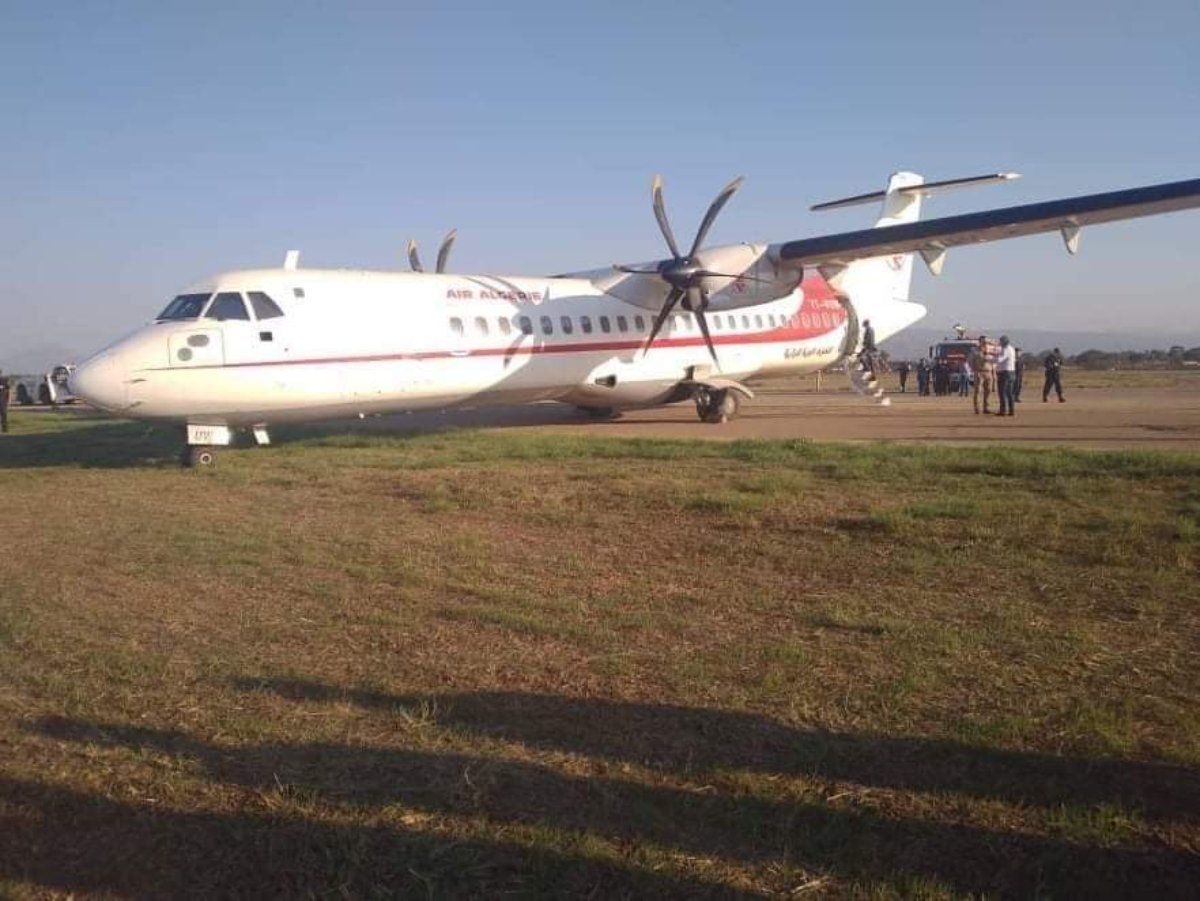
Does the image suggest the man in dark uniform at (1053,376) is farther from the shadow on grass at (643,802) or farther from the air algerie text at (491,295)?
the shadow on grass at (643,802)

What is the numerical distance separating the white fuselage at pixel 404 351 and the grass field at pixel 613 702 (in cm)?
484

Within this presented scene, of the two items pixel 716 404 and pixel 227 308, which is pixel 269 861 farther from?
pixel 716 404

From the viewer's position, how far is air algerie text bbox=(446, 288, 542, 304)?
1762 cm

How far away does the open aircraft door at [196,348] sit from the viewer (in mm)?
13914

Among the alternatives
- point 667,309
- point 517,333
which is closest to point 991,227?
point 667,309

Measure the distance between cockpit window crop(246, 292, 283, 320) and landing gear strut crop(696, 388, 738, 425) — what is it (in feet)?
33.2

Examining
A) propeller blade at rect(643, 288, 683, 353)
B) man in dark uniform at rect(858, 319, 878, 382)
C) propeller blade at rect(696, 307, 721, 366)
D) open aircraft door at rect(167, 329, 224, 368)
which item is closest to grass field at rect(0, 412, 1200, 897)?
open aircraft door at rect(167, 329, 224, 368)

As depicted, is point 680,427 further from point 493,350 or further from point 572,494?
point 572,494

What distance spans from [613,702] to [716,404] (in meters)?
17.5

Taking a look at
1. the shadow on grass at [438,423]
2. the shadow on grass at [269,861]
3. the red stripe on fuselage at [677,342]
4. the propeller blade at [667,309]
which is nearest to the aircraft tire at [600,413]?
the shadow on grass at [438,423]

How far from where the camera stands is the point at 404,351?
16.3 meters

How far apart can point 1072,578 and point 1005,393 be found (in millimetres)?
15667

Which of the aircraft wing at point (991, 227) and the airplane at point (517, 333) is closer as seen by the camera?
the airplane at point (517, 333)

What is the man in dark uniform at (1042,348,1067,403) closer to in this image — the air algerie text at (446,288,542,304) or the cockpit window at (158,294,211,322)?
the air algerie text at (446,288,542,304)
